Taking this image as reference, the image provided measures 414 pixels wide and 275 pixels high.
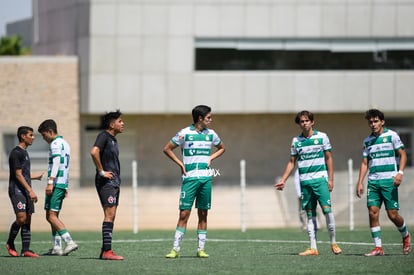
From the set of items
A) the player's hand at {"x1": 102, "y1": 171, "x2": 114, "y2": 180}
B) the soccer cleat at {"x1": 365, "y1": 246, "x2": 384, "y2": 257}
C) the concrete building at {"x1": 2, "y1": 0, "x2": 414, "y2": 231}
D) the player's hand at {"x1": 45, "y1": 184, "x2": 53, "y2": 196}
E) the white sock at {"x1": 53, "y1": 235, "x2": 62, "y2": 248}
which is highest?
the concrete building at {"x1": 2, "y1": 0, "x2": 414, "y2": 231}

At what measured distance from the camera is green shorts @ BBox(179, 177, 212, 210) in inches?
634

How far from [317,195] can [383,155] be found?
1.16 meters

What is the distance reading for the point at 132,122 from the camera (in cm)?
4912

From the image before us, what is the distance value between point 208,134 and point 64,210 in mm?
19008

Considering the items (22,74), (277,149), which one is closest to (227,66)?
(277,149)

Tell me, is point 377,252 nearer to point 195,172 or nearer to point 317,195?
point 317,195

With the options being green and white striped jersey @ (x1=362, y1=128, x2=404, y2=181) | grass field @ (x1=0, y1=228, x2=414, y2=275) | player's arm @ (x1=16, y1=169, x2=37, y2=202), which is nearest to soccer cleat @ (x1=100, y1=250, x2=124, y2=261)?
grass field @ (x1=0, y1=228, x2=414, y2=275)

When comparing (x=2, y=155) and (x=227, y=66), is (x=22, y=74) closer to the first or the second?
(x=2, y=155)

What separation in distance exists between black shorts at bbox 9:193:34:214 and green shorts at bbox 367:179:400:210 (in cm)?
505

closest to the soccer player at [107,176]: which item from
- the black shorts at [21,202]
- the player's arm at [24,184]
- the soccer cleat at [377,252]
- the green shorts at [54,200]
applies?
the green shorts at [54,200]

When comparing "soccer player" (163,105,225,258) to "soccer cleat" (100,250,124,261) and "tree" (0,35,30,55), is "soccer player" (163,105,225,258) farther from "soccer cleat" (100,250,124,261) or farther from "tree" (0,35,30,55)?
"tree" (0,35,30,55)

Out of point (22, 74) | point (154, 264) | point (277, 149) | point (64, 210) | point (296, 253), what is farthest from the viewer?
point (277, 149)

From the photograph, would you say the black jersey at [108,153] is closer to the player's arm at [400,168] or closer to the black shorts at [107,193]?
the black shorts at [107,193]

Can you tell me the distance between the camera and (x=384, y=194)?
55.1 feet
